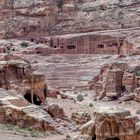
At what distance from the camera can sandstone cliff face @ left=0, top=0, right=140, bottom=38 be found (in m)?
75.1

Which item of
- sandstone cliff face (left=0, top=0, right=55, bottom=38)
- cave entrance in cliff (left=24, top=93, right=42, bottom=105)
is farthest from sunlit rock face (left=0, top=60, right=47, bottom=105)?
sandstone cliff face (left=0, top=0, right=55, bottom=38)

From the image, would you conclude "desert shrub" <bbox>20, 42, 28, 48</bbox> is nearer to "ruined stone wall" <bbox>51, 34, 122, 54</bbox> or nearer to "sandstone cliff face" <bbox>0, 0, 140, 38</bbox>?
"ruined stone wall" <bbox>51, 34, 122, 54</bbox>

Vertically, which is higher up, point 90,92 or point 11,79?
point 11,79

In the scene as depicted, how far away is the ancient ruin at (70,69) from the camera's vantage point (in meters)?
24.3

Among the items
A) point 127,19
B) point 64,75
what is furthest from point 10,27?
point 64,75

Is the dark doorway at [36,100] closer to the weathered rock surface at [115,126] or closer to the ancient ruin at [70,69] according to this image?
the ancient ruin at [70,69]

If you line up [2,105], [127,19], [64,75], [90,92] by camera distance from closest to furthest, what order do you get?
[2,105] < [90,92] < [64,75] < [127,19]

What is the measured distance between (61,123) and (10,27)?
172ft

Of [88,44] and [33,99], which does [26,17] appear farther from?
[33,99]

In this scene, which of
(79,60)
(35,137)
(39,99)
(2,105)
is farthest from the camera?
(79,60)

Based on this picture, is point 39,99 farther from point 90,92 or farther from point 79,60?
point 79,60

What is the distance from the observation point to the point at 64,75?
5669 cm

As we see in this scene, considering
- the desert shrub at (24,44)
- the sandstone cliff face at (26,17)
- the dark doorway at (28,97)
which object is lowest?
the dark doorway at (28,97)

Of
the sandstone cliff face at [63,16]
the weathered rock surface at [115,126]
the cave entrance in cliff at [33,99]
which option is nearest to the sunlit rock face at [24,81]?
the cave entrance in cliff at [33,99]
